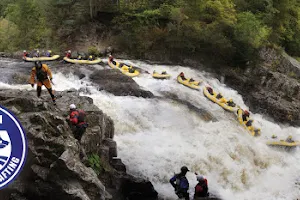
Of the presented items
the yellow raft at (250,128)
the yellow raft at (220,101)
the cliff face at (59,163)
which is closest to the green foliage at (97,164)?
the cliff face at (59,163)

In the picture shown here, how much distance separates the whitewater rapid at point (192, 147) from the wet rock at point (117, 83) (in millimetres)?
438

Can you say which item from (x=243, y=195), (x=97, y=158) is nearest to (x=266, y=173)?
(x=243, y=195)

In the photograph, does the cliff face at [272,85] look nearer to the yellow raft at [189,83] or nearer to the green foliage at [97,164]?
the yellow raft at [189,83]

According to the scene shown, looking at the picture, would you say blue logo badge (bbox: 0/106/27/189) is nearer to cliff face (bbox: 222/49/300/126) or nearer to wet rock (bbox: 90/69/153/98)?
wet rock (bbox: 90/69/153/98)

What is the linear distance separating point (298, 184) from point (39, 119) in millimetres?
9982

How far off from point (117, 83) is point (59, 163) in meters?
9.45

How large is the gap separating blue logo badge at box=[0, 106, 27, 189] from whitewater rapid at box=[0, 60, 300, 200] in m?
6.15

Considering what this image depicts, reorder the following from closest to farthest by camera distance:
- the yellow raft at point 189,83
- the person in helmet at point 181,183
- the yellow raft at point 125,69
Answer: the person in helmet at point 181,183, the yellow raft at point 189,83, the yellow raft at point 125,69

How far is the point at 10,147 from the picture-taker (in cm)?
423

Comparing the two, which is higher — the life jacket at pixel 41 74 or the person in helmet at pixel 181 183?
the life jacket at pixel 41 74

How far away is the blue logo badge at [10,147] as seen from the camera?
13.7 ft

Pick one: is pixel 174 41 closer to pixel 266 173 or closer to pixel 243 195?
pixel 266 173

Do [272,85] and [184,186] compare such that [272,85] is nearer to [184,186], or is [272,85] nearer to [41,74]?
[184,186]

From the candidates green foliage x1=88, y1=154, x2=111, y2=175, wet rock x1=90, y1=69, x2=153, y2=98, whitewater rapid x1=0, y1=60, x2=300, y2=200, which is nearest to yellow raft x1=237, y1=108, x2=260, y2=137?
whitewater rapid x1=0, y1=60, x2=300, y2=200
